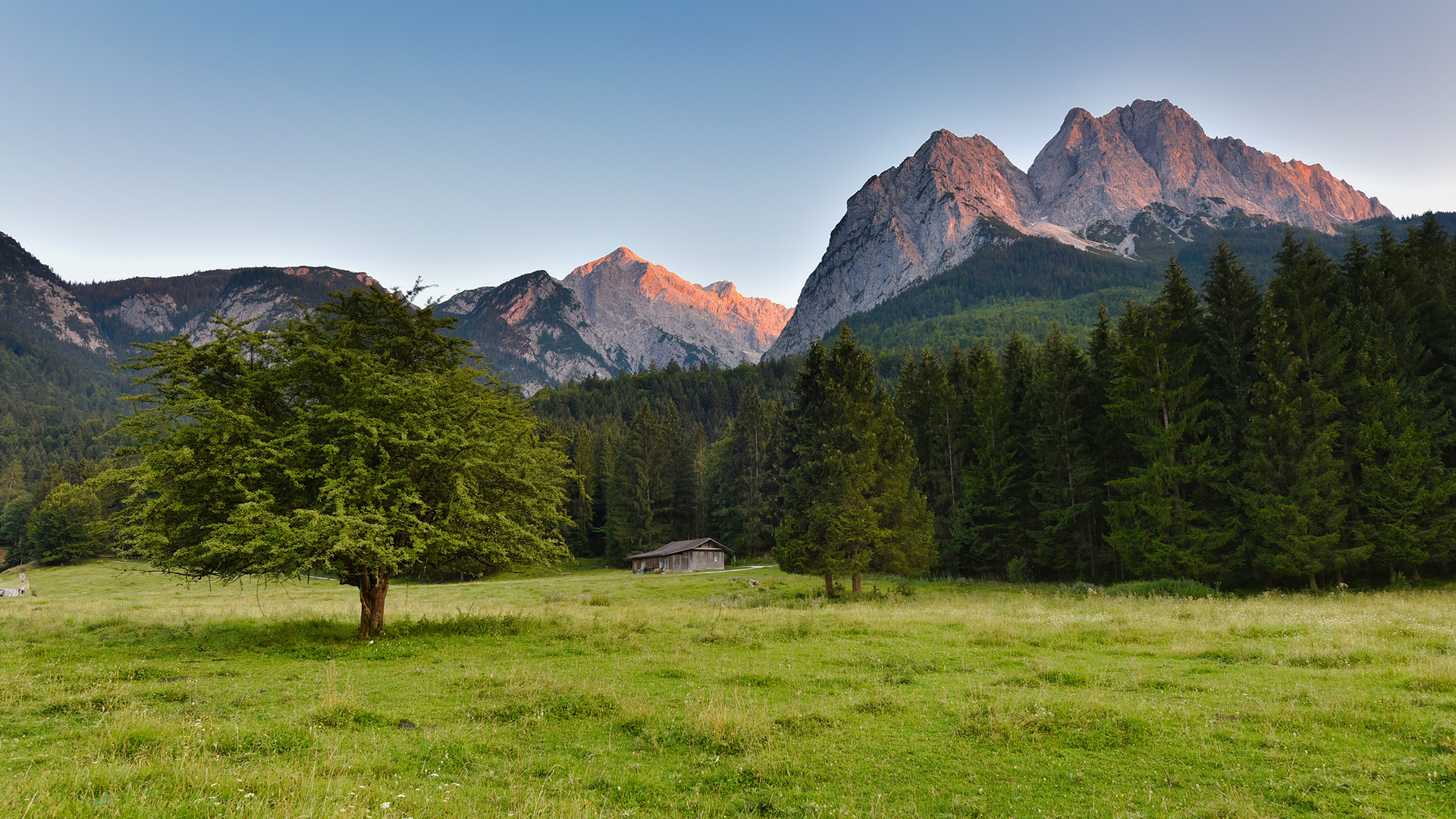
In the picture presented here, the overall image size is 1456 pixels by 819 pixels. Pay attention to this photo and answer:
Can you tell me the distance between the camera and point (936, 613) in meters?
26.1

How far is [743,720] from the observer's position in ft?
33.0

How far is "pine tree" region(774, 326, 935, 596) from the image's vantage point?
118 ft

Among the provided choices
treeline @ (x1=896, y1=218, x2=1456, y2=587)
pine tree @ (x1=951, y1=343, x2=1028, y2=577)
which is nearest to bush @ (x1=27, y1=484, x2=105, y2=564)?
pine tree @ (x1=951, y1=343, x2=1028, y2=577)

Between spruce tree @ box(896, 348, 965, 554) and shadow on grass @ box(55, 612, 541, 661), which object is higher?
spruce tree @ box(896, 348, 965, 554)

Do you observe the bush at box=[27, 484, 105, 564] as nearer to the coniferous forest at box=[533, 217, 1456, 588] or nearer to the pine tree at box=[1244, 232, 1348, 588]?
the coniferous forest at box=[533, 217, 1456, 588]

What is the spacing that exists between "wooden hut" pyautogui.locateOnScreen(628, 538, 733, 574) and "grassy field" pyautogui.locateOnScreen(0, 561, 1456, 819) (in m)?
52.1

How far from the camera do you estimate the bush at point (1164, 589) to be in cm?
3145

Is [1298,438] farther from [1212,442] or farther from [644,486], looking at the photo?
[644,486]

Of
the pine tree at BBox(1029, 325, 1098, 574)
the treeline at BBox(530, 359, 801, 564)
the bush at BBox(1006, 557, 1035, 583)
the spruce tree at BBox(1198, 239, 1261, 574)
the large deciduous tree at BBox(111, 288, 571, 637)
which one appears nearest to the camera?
the large deciduous tree at BBox(111, 288, 571, 637)

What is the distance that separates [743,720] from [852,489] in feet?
89.4

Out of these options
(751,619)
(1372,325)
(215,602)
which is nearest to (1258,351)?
(1372,325)

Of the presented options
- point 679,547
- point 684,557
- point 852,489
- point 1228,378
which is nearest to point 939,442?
point 1228,378

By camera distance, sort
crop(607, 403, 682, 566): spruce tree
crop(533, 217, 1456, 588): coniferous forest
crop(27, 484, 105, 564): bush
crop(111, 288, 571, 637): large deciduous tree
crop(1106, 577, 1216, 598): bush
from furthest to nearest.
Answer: crop(27, 484, 105, 564): bush, crop(607, 403, 682, 566): spruce tree, crop(533, 217, 1456, 588): coniferous forest, crop(1106, 577, 1216, 598): bush, crop(111, 288, 571, 637): large deciduous tree

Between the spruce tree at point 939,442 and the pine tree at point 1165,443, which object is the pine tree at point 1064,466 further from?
the spruce tree at point 939,442
